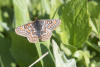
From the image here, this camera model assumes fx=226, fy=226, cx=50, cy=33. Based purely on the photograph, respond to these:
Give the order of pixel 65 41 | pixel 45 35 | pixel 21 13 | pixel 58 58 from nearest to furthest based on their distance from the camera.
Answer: pixel 58 58
pixel 45 35
pixel 65 41
pixel 21 13

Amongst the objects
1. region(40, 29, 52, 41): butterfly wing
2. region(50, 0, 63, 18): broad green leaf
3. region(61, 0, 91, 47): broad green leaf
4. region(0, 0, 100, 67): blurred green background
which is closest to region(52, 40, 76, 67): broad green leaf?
region(0, 0, 100, 67): blurred green background

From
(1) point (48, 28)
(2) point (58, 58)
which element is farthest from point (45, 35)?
(2) point (58, 58)

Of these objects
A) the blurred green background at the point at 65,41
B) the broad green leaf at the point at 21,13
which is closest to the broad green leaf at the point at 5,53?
the blurred green background at the point at 65,41

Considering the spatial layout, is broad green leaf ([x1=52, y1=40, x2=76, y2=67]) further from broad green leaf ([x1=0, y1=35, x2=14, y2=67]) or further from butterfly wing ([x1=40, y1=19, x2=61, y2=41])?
broad green leaf ([x1=0, y1=35, x2=14, y2=67])

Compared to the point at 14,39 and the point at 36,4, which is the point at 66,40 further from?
the point at 36,4

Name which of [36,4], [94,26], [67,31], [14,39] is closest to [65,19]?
[67,31]

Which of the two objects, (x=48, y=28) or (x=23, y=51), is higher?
(x=48, y=28)

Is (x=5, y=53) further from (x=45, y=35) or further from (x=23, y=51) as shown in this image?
(x=45, y=35)
